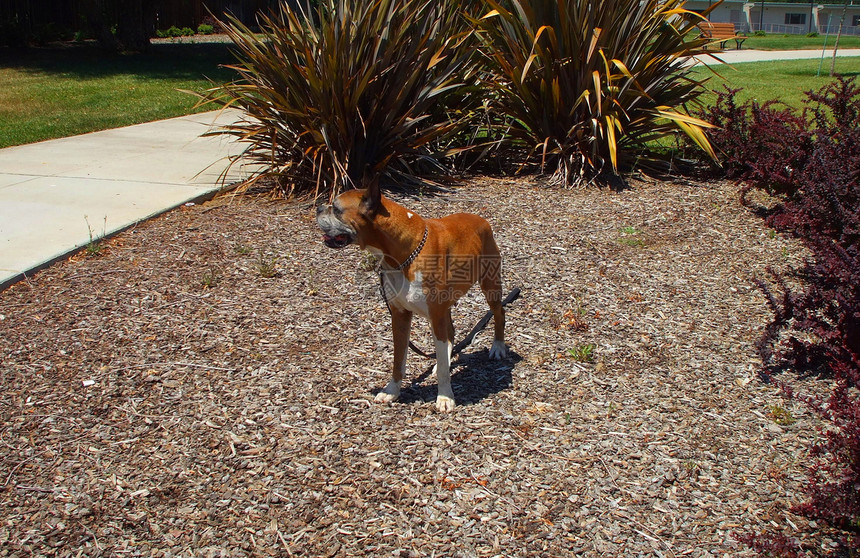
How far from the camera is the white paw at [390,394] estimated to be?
13.6 ft

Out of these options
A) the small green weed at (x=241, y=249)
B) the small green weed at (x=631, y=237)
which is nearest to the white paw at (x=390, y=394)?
the small green weed at (x=241, y=249)

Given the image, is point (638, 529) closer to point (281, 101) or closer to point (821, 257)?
point (821, 257)

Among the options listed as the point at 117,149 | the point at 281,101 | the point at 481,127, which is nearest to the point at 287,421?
the point at 281,101

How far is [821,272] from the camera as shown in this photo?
15.2ft

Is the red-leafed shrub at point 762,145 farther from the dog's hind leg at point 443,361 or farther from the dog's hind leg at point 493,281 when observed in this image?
the dog's hind leg at point 443,361

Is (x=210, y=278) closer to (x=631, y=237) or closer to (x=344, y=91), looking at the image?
(x=344, y=91)

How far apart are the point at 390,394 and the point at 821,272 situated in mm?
2769

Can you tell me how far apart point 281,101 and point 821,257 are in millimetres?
5054

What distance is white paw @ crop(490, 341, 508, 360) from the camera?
4617mm

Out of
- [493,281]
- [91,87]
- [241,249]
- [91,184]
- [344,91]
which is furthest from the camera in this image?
[91,87]

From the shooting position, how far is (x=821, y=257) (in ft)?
15.9

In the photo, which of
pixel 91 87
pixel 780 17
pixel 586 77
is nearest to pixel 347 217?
pixel 586 77

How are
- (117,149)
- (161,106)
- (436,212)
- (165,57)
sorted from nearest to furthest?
(436,212)
(117,149)
(161,106)
(165,57)

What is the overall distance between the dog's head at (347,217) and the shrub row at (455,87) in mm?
3886
